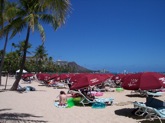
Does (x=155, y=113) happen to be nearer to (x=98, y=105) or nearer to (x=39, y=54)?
(x=98, y=105)

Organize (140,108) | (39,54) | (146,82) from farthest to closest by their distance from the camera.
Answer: (39,54) < (140,108) < (146,82)

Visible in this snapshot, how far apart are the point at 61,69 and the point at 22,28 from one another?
91170 mm

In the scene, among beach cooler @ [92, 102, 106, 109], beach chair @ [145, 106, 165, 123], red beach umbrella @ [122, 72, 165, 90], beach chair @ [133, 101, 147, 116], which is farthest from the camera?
beach cooler @ [92, 102, 106, 109]

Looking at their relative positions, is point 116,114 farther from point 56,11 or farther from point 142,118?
point 56,11

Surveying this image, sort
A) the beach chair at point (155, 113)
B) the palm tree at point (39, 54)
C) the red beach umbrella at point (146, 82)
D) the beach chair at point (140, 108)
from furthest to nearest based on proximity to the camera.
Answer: the palm tree at point (39, 54) → the beach chair at point (140, 108) → the red beach umbrella at point (146, 82) → the beach chair at point (155, 113)

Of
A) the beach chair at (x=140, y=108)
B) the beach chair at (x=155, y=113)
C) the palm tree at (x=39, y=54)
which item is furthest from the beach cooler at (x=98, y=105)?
the palm tree at (x=39, y=54)

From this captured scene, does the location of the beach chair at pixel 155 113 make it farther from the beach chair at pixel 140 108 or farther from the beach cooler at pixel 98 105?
the beach cooler at pixel 98 105

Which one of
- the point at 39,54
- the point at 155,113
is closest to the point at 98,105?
the point at 155,113

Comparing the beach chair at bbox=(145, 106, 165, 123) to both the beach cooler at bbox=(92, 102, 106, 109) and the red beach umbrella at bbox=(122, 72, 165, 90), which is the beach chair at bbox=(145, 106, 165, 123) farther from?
the beach cooler at bbox=(92, 102, 106, 109)

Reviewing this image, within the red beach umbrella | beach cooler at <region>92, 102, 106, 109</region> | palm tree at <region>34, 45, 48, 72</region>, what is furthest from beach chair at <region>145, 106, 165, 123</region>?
palm tree at <region>34, 45, 48, 72</region>

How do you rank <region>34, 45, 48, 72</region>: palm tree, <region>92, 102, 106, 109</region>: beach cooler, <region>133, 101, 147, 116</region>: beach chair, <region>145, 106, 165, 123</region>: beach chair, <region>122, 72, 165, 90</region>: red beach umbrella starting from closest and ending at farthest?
<region>145, 106, 165, 123</region>: beach chair < <region>122, 72, 165, 90</region>: red beach umbrella < <region>133, 101, 147, 116</region>: beach chair < <region>92, 102, 106, 109</region>: beach cooler < <region>34, 45, 48, 72</region>: palm tree

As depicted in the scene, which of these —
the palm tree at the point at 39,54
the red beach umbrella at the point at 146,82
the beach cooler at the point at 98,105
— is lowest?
the beach cooler at the point at 98,105

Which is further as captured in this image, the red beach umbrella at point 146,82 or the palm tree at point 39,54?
the palm tree at point 39,54

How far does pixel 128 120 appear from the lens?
904cm
